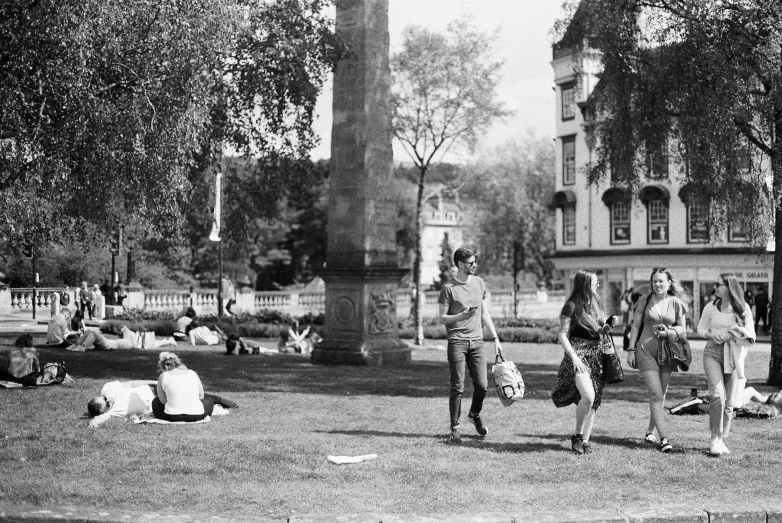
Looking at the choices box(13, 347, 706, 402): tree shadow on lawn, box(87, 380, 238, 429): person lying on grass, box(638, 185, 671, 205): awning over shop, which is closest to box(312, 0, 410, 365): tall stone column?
box(13, 347, 706, 402): tree shadow on lawn

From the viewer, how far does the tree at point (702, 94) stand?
16.5 metres

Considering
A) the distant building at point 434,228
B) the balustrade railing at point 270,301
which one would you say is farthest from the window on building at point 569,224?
A: the distant building at point 434,228

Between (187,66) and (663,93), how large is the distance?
806cm

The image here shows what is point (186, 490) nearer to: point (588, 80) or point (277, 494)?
point (277, 494)

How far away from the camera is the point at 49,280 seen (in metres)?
46.6

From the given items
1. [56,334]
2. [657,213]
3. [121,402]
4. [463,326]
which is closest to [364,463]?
[463,326]

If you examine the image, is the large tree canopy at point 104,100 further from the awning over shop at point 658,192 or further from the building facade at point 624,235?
the awning over shop at point 658,192

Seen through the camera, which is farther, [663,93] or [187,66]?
[663,93]

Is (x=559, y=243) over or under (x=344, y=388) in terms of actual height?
over

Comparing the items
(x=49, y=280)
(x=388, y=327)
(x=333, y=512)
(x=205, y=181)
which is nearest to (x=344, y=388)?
(x=388, y=327)

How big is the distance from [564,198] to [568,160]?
193cm

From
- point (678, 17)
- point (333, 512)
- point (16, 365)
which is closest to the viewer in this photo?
point (333, 512)

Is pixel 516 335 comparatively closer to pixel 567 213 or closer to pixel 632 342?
pixel 567 213

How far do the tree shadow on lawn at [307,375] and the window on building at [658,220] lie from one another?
84.6 feet
